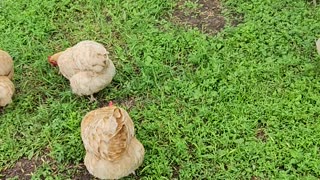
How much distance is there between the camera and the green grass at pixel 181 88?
12.3 ft

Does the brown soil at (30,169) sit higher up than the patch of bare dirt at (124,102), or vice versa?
the patch of bare dirt at (124,102)

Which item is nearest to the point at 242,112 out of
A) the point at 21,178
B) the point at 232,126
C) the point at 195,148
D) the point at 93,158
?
the point at 232,126

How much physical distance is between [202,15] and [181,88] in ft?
3.11

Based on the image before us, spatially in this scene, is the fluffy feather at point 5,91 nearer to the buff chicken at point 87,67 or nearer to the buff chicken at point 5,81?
the buff chicken at point 5,81

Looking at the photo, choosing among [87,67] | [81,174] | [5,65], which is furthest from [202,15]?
[81,174]

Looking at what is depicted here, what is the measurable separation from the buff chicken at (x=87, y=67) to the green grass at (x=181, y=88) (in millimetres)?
Result: 174

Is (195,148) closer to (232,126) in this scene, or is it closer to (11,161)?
(232,126)

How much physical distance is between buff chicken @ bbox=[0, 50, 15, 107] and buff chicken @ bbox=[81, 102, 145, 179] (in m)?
0.77

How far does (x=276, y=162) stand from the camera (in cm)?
369

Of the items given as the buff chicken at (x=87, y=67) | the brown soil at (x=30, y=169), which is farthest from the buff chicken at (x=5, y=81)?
the brown soil at (x=30, y=169)

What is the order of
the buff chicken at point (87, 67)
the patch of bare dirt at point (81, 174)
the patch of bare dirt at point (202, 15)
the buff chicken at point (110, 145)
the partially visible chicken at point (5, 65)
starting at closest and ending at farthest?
1. the buff chicken at point (110, 145)
2. the patch of bare dirt at point (81, 174)
3. the buff chicken at point (87, 67)
4. the partially visible chicken at point (5, 65)
5. the patch of bare dirt at point (202, 15)

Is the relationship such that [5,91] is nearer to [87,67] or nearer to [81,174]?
[87,67]

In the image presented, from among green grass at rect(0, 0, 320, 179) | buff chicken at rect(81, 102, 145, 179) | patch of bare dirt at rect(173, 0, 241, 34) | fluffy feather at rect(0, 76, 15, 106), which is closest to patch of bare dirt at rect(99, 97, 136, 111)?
green grass at rect(0, 0, 320, 179)

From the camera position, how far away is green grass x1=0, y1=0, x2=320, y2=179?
3744 mm
